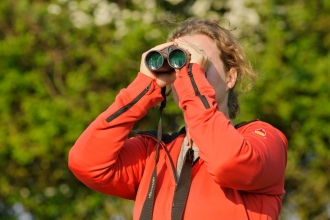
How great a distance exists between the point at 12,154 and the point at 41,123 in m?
0.50

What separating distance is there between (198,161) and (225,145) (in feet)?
0.83

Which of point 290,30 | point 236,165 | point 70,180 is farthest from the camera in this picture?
point 70,180

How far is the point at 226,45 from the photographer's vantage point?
333 cm

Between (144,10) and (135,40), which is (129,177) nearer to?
(135,40)

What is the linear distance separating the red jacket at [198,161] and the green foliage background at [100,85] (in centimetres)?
482

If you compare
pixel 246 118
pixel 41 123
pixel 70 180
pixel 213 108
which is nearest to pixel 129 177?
pixel 213 108

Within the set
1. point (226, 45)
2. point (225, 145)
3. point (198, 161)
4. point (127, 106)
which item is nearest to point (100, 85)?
point (226, 45)

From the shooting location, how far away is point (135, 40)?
8.25m

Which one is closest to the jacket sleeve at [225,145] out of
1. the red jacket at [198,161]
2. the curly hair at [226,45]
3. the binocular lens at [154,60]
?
the red jacket at [198,161]

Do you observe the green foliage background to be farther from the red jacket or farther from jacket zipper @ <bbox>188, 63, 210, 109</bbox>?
jacket zipper @ <bbox>188, 63, 210, 109</bbox>

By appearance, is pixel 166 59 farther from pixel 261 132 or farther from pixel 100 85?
pixel 100 85

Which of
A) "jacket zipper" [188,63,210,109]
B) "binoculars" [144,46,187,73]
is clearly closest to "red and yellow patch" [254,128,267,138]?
"jacket zipper" [188,63,210,109]

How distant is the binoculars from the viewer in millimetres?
3064

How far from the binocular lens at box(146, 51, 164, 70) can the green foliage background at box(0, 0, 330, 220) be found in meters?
4.85
